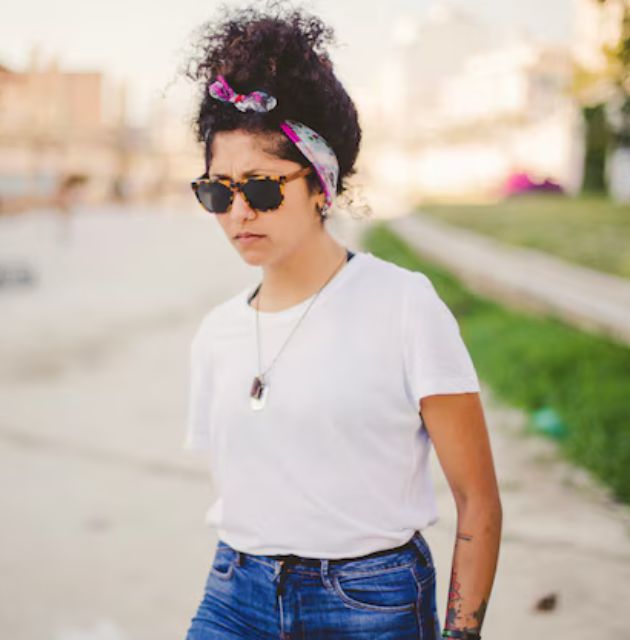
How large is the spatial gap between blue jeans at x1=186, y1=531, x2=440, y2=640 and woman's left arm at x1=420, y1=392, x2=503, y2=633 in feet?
0.28

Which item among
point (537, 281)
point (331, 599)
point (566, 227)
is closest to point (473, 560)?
point (331, 599)

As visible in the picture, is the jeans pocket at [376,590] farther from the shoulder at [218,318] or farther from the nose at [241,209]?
the nose at [241,209]

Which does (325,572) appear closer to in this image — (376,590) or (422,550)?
(376,590)

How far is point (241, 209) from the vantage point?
67.1 inches

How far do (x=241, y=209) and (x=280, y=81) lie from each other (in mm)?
240

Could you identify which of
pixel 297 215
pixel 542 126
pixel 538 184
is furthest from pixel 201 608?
pixel 542 126

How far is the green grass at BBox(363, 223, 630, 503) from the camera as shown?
480 centimetres

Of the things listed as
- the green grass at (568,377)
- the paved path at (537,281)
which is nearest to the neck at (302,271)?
the green grass at (568,377)

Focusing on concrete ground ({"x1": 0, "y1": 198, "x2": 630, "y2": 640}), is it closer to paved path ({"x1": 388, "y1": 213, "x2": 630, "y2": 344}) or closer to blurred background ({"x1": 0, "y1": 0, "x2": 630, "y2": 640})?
blurred background ({"x1": 0, "y1": 0, "x2": 630, "y2": 640})

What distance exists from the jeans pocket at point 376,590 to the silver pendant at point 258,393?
33 cm

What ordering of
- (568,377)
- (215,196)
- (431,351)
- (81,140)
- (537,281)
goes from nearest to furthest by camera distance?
(431,351)
(215,196)
(568,377)
(537,281)
(81,140)

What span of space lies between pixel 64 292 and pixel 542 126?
31383 millimetres

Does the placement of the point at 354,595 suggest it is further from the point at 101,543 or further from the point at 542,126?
the point at 542,126

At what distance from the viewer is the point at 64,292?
12695mm
